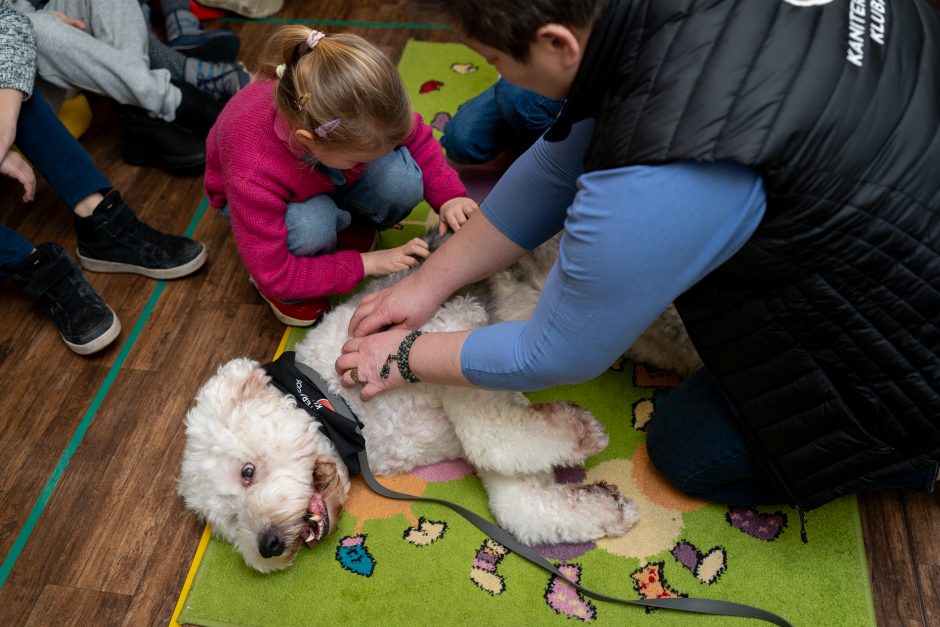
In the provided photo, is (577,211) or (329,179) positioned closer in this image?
(577,211)

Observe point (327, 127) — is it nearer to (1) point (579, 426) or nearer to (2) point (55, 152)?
(1) point (579, 426)

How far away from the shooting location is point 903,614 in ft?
4.17

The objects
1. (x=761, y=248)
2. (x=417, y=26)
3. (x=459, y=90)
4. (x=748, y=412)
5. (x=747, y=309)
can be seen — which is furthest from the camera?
(x=417, y=26)

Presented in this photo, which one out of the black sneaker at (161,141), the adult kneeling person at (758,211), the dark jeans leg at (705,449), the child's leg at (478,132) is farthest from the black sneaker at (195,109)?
the dark jeans leg at (705,449)

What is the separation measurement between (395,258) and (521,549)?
0.70 meters

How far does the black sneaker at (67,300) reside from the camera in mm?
1694

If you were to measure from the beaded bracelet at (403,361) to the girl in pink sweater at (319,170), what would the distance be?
338 mm

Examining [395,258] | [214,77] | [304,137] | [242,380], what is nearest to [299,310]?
[395,258]

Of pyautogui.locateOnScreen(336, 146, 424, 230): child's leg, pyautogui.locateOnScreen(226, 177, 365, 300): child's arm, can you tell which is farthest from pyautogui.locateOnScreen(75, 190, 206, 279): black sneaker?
pyautogui.locateOnScreen(336, 146, 424, 230): child's leg

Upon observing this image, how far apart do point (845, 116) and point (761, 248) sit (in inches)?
7.4

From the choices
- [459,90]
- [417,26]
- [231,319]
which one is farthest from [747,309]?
[417,26]

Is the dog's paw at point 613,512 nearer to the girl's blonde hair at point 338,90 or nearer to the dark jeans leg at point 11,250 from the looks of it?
the girl's blonde hair at point 338,90

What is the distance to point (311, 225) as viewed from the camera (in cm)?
153

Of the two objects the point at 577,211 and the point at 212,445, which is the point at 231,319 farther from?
the point at 577,211
